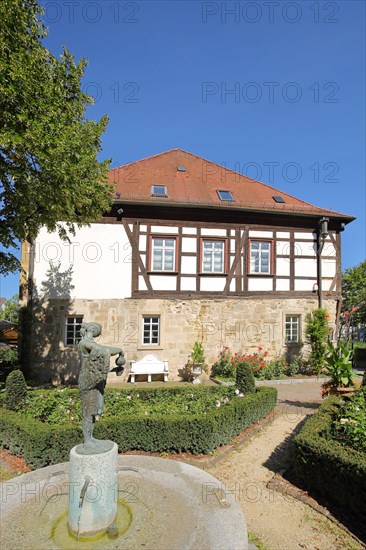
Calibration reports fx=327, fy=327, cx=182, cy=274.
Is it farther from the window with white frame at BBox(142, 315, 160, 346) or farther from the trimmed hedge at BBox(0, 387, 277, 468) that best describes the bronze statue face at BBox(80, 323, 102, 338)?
the window with white frame at BBox(142, 315, 160, 346)

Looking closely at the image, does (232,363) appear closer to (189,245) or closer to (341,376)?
(189,245)

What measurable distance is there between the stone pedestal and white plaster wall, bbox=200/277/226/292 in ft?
34.7

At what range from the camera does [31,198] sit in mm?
8211

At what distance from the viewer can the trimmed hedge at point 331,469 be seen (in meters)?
4.29

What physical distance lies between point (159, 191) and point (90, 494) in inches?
479

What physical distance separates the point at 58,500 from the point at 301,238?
13.7m

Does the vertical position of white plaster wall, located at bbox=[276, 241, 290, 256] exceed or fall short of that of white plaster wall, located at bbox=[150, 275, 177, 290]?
it exceeds it

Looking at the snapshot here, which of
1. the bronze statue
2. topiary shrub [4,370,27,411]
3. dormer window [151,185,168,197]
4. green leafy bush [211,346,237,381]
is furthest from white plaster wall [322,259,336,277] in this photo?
the bronze statue

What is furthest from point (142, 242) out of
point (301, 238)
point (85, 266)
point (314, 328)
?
point (314, 328)

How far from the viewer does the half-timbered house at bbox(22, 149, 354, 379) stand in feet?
41.9

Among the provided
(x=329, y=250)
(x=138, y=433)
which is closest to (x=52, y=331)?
(x=138, y=433)

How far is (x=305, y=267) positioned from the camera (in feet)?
48.8

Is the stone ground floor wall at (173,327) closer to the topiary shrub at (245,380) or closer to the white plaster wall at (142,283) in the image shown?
the white plaster wall at (142,283)

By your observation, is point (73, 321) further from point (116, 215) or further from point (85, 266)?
point (116, 215)
